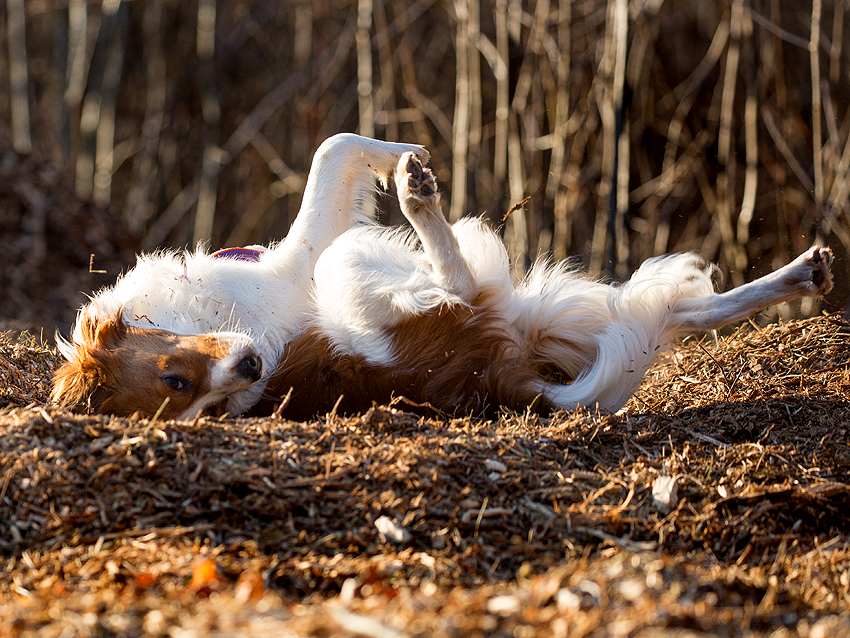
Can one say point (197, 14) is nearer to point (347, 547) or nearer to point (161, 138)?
point (161, 138)

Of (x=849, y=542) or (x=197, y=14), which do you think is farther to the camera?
(x=197, y=14)

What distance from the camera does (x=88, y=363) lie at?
2965 millimetres

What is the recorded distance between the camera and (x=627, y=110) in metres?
5.36

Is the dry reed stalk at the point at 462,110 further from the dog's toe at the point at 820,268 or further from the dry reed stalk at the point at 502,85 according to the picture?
the dog's toe at the point at 820,268

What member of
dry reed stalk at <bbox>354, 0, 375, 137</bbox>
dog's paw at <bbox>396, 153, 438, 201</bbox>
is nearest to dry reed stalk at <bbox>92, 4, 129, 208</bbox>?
dry reed stalk at <bbox>354, 0, 375, 137</bbox>

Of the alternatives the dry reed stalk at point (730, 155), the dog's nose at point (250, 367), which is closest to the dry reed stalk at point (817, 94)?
the dry reed stalk at point (730, 155)

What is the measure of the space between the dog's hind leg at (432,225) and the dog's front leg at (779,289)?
0.92 metres

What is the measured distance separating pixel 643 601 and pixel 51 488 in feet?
5.06

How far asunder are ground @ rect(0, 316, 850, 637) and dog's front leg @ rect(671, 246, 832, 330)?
347 mm

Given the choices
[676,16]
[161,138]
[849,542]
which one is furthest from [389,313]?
[161,138]

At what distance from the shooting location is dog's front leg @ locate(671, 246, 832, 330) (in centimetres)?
288

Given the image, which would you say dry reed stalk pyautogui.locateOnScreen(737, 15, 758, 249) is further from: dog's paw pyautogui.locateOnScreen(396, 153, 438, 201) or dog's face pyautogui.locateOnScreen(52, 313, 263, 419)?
dog's face pyautogui.locateOnScreen(52, 313, 263, 419)

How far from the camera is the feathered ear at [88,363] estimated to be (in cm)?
293

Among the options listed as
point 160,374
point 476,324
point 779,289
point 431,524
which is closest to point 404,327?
point 476,324
